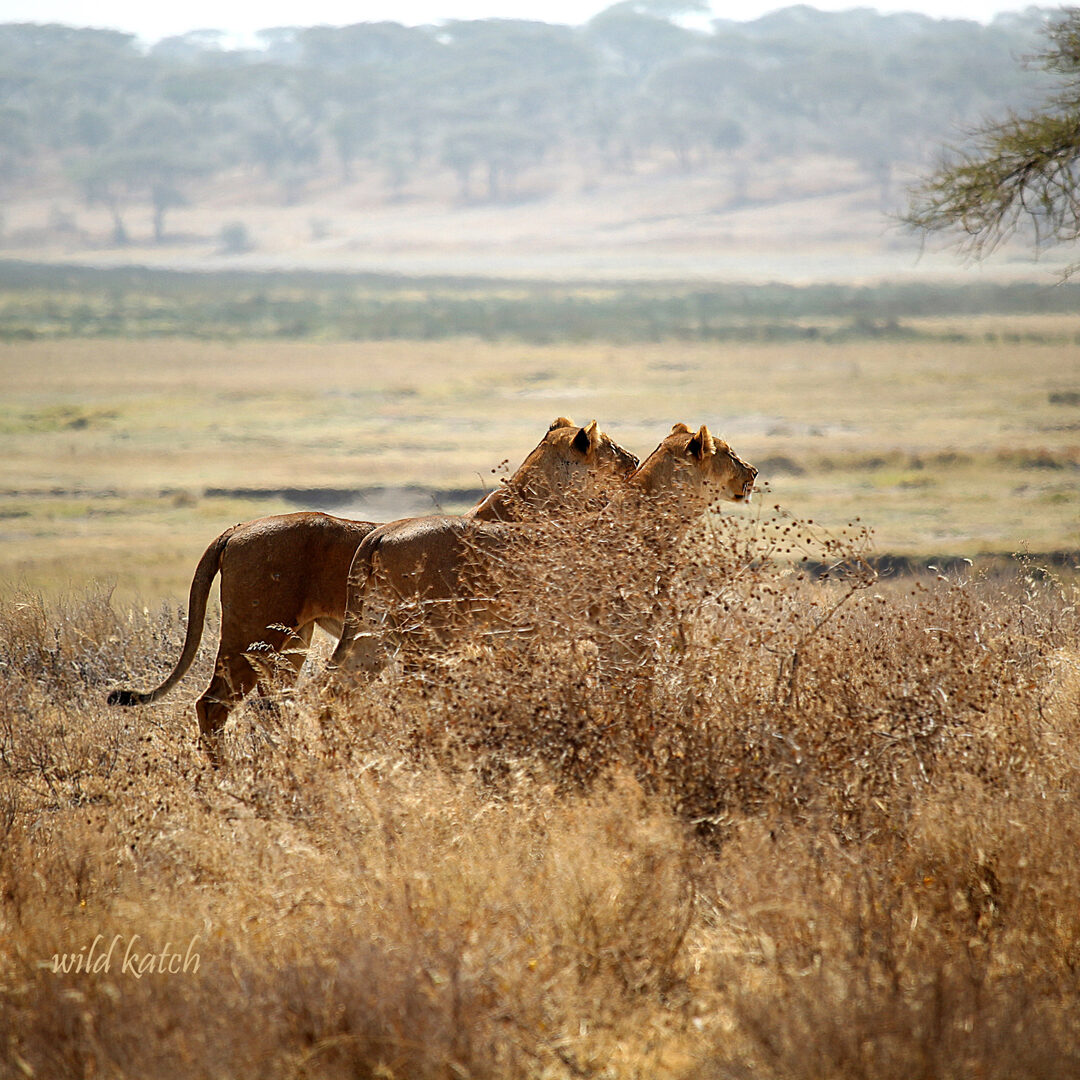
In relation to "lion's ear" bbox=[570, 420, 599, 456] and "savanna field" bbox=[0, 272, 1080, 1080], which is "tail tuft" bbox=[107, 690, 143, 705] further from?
"lion's ear" bbox=[570, 420, 599, 456]

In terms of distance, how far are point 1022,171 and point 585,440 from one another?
8.07m

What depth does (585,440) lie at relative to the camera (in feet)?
24.8

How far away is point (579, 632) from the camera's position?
19.7 feet

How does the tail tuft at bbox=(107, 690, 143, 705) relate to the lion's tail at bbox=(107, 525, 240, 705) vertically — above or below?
below

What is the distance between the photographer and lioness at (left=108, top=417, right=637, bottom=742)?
7.26m

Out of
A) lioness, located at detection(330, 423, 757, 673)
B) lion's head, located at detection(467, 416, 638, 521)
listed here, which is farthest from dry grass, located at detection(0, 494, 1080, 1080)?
lion's head, located at detection(467, 416, 638, 521)

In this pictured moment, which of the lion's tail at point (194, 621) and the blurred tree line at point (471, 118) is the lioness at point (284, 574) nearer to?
the lion's tail at point (194, 621)

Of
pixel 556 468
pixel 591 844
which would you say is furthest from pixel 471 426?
pixel 591 844

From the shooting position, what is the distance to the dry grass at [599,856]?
384 centimetres

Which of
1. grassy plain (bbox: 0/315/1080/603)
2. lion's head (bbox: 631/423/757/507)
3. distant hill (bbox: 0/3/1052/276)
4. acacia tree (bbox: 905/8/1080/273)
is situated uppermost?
distant hill (bbox: 0/3/1052/276)

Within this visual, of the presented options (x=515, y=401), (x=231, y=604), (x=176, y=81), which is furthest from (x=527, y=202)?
(x=231, y=604)

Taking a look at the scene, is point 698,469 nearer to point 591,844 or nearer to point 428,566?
point 428,566

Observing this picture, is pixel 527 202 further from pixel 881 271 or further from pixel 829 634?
pixel 829 634

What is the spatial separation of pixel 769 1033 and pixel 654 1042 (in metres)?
0.56
